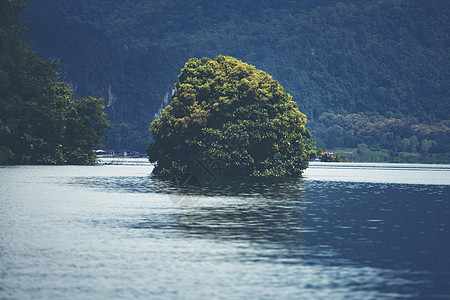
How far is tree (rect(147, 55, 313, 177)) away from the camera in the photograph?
3930 inches

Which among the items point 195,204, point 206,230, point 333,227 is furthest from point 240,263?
point 195,204

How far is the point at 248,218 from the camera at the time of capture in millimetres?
40406

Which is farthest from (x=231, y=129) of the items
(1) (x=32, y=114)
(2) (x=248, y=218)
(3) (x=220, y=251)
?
(3) (x=220, y=251)

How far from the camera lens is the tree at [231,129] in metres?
99.8

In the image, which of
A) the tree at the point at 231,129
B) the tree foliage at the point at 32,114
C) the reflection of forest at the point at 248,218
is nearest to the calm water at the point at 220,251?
the reflection of forest at the point at 248,218

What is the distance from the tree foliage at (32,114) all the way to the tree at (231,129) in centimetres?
3307

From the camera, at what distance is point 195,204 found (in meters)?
51.0

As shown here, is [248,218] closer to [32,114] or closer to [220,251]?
[220,251]

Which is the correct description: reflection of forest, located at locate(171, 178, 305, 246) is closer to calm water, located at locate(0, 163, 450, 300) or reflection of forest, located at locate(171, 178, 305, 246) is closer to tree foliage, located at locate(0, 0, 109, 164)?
calm water, located at locate(0, 163, 450, 300)

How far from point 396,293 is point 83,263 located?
33.4ft

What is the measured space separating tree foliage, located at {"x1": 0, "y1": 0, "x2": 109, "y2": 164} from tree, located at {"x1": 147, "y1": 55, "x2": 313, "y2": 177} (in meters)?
33.1

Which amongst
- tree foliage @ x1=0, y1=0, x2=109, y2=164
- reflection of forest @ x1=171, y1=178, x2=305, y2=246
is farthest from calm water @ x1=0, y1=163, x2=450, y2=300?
tree foliage @ x1=0, y1=0, x2=109, y2=164

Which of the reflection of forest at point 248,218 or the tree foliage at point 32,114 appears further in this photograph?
the tree foliage at point 32,114

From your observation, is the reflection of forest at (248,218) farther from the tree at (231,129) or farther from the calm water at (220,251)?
the tree at (231,129)
